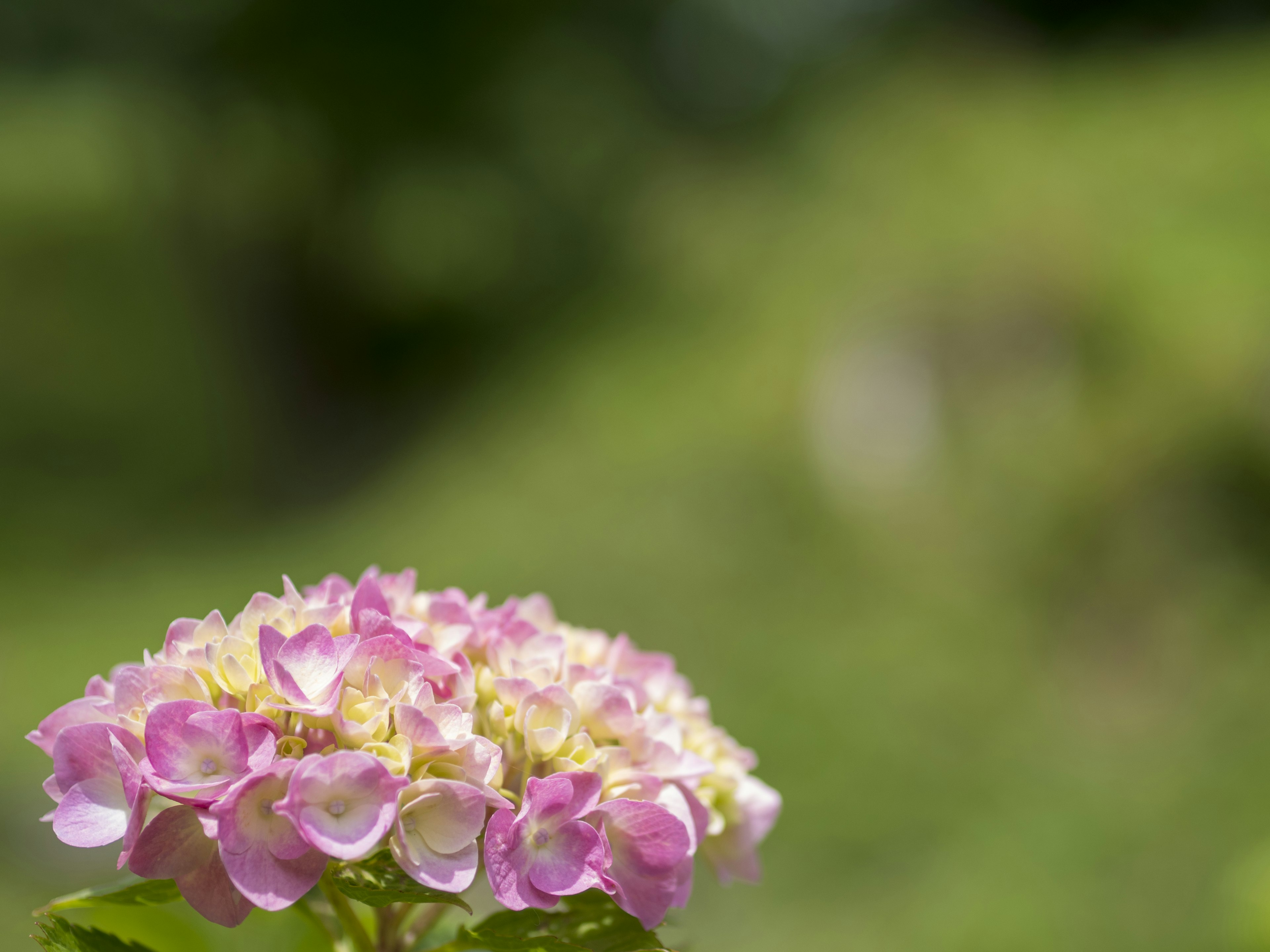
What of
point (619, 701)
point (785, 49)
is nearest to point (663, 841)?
point (619, 701)

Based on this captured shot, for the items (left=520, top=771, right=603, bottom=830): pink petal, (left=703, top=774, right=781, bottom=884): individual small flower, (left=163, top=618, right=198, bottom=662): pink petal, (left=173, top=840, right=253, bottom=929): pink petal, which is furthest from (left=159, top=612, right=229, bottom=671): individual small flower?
(left=703, top=774, right=781, bottom=884): individual small flower

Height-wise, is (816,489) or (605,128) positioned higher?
(605,128)

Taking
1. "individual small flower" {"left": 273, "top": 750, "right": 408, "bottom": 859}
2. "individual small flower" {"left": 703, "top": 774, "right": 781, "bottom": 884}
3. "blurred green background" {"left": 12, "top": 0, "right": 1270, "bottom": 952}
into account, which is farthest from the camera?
"blurred green background" {"left": 12, "top": 0, "right": 1270, "bottom": 952}

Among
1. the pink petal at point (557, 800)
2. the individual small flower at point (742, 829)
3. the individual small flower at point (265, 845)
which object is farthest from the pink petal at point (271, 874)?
the individual small flower at point (742, 829)

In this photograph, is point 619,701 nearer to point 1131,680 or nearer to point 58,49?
point 1131,680

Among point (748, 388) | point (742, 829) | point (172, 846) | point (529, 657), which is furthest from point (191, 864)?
point (748, 388)

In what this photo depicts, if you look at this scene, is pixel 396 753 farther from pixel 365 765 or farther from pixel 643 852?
pixel 643 852

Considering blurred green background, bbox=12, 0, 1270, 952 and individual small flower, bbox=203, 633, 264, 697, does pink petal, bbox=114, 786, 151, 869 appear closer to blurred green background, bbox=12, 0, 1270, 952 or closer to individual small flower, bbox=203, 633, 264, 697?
individual small flower, bbox=203, 633, 264, 697
